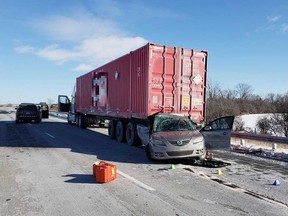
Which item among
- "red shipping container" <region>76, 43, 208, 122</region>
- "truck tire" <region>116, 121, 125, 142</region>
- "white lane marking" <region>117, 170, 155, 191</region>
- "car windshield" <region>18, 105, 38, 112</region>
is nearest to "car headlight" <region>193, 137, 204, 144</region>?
"white lane marking" <region>117, 170, 155, 191</region>

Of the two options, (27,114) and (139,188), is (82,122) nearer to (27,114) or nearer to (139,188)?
(27,114)

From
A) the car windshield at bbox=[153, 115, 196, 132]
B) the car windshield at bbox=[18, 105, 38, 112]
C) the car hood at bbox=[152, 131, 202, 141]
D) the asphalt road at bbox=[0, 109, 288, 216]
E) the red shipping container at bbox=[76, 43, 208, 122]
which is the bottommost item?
the asphalt road at bbox=[0, 109, 288, 216]

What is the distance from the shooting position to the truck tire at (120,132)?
15703mm

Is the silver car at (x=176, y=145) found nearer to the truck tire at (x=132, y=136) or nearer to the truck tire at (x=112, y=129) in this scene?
the truck tire at (x=132, y=136)

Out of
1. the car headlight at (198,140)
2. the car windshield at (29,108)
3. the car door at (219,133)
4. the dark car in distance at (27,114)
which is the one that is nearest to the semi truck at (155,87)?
the car headlight at (198,140)

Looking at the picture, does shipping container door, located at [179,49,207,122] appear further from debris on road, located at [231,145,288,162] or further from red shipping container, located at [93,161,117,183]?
red shipping container, located at [93,161,117,183]

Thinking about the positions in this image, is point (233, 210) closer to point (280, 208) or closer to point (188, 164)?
point (280, 208)

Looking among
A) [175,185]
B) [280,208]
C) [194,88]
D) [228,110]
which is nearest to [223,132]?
[194,88]

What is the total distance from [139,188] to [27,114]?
82.1ft

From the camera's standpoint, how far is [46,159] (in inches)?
416

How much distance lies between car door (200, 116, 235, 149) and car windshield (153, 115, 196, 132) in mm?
532

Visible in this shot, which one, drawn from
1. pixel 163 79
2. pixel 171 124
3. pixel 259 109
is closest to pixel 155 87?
pixel 163 79

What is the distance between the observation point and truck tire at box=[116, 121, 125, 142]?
51.5 ft

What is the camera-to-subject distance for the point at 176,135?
33.5 feet
